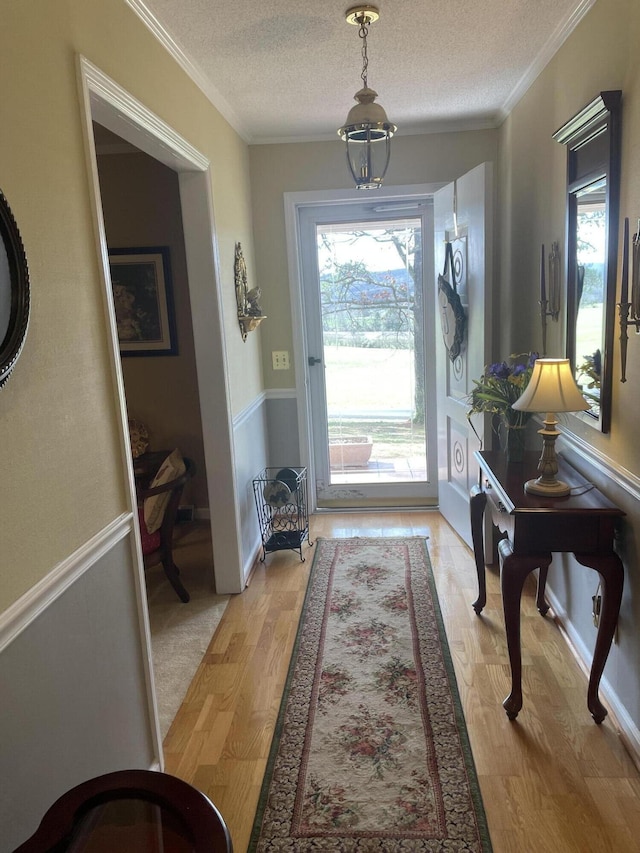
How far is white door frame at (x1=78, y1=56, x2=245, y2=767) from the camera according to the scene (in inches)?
72.3

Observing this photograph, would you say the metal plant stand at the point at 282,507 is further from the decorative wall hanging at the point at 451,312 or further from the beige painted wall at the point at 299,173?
the decorative wall hanging at the point at 451,312

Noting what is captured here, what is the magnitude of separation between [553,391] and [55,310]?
1.49 metres

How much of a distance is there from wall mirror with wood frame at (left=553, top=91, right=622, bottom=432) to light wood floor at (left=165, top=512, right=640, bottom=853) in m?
1.02

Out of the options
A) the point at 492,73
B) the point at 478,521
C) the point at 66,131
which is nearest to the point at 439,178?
the point at 492,73

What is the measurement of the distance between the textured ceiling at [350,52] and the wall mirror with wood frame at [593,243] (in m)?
0.48

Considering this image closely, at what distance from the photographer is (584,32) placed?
2.23m

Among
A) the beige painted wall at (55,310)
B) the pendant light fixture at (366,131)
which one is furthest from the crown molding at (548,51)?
the beige painted wall at (55,310)

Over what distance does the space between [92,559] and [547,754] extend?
5.10 ft

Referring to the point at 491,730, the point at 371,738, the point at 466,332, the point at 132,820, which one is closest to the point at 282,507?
the point at 466,332

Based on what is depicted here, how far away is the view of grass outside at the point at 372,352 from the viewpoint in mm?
4145

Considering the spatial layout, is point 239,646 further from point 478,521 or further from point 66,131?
point 66,131

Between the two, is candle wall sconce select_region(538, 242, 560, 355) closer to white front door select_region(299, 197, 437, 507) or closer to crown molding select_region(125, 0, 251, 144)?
white front door select_region(299, 197, 437, 507)

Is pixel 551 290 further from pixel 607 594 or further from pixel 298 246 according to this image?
pixel 298 246

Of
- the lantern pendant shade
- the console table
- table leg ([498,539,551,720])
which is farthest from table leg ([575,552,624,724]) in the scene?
the lantern pendant shade
